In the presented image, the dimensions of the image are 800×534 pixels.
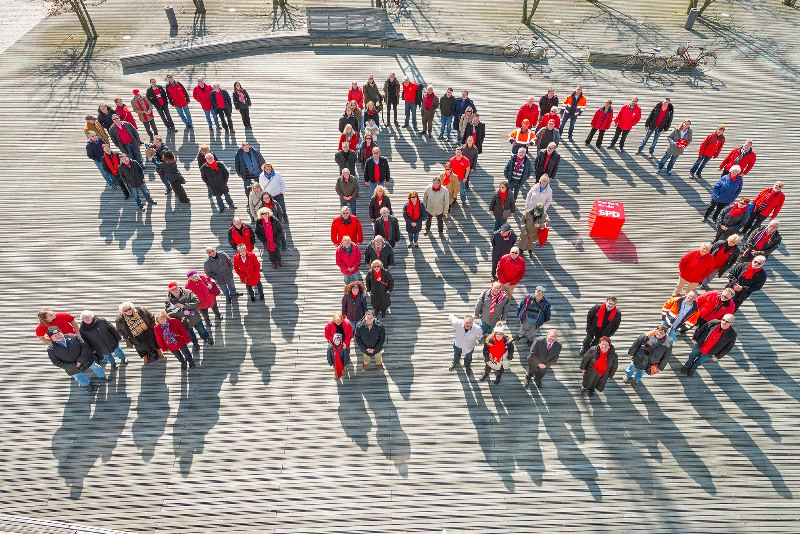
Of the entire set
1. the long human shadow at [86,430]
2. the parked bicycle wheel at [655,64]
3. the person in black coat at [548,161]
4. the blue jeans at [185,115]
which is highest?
the parked bicycle wheel at [655,64]

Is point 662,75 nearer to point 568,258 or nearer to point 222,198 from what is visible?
point 568,258

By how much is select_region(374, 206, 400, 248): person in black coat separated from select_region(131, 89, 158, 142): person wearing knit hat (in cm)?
934

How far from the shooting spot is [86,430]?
8297mm

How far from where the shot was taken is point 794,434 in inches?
327

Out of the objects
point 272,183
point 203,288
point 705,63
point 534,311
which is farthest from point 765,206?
point 203,288

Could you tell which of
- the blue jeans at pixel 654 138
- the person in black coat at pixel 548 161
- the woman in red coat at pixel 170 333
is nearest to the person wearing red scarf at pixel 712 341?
the person in black coat at pixel 548 161

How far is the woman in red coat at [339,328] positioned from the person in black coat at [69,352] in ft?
14.6

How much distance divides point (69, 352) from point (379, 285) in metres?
5.70

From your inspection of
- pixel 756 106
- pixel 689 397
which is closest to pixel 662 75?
pixel 756 106

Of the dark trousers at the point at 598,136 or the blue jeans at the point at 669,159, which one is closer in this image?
the blue jeans at the point at 669,159

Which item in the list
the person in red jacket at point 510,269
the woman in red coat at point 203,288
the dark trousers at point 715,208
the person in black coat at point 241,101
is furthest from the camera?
the person in black coat at point 241,101

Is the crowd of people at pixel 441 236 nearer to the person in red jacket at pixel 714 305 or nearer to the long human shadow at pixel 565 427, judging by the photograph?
the person in red jacket at pixel 714 305

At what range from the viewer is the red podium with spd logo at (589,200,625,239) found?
1137 cm

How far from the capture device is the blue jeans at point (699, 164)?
1324 cm
